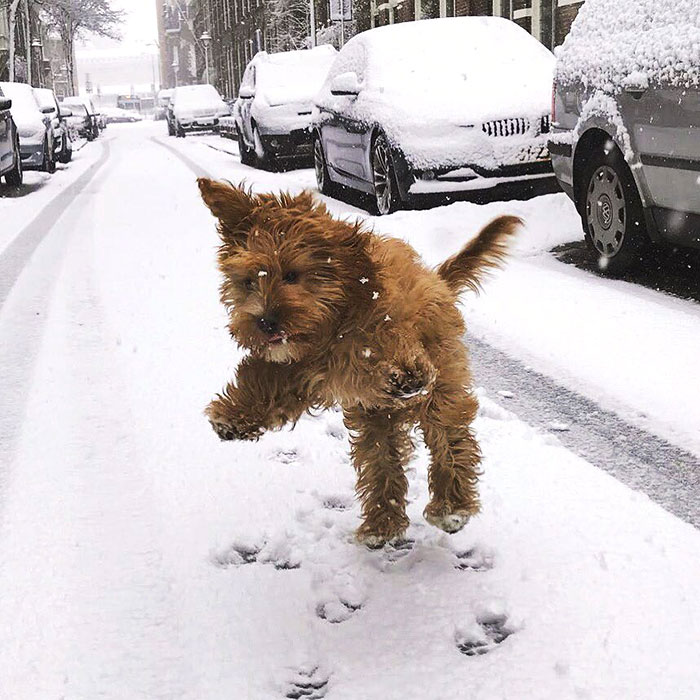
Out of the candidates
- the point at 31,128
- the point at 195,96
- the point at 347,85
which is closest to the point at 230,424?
the point at 347,85

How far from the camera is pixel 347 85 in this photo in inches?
400

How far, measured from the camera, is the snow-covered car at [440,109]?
8.87 metres

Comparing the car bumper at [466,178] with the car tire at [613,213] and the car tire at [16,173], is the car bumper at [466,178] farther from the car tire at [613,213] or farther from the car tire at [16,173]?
the car tire at [16,173]

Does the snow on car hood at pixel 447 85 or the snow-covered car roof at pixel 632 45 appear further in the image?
the snow on car hood at pixel 447 85

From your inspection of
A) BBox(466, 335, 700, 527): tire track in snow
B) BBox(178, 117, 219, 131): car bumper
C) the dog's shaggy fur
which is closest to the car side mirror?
BBox(466, 335, 700, 527): tire track in snow

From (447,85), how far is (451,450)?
23.4 ft

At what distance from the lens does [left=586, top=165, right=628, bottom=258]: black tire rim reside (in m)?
6.40

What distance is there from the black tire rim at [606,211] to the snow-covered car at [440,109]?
7.39 feet

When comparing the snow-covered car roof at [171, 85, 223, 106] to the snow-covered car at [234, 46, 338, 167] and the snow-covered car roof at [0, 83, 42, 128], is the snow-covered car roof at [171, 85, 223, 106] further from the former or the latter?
the snow-covered car at [234, 46, 338, 167]

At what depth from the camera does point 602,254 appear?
668 centimetres

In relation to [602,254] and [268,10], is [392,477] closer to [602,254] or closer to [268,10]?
[602,254]

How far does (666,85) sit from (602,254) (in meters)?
1.32

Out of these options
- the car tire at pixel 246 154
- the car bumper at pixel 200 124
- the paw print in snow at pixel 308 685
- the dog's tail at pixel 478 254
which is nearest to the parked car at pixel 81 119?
the car bumper at pixel 200 124

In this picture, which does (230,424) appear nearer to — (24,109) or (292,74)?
(292,74)
